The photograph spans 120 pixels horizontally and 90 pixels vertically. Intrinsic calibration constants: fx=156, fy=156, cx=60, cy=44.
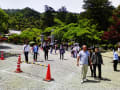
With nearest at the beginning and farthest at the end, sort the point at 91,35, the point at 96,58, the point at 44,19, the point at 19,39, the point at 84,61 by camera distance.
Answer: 1. the point at 84,61
2. the point at 96,58
3. the point at 91,35
4. the point at 19,39
5. the point at 44,19

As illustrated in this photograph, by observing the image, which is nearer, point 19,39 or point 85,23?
point 85,23

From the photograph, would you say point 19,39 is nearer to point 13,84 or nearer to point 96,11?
point 96,11

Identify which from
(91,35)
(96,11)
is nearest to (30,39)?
(96,11)

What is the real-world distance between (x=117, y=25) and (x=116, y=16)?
1100mm

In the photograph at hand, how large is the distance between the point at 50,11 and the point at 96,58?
69328mm

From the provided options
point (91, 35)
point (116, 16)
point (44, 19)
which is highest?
point (44, 19)

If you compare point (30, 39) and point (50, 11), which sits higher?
point (50, 11)

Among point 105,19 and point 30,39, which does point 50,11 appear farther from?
point 105,19

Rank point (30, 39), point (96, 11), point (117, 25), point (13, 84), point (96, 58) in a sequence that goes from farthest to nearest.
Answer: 1. point (30, 39)
2. point (96, 11)
3. point (117, 25)
4. point (96, 58)
5. point (13, 84)

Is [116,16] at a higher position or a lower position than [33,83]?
higher

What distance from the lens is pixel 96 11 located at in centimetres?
3428

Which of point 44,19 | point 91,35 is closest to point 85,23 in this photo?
point 91,35

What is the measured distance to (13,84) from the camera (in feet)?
22.9

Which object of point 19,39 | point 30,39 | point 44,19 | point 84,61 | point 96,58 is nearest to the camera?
point 84,61
